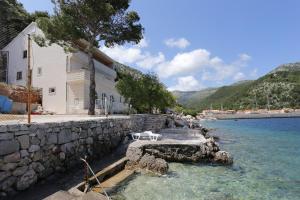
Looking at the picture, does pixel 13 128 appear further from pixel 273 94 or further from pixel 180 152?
pixel 273 94

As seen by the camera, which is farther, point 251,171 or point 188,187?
point 251,171

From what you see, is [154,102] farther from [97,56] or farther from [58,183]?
[58,183]

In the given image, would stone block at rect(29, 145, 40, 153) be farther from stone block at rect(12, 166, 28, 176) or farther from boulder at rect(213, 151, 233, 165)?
boulder at rect(213, 151, 233, 165)

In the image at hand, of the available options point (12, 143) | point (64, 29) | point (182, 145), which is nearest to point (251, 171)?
point (182, 145)

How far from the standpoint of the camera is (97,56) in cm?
3725

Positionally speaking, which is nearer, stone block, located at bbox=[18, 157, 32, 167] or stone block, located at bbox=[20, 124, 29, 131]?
stone block, located at bbox=[18, 157, 32, 167]

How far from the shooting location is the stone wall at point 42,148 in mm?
8195

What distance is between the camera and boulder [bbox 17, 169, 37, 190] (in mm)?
8594

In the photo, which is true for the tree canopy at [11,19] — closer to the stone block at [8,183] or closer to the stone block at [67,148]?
the stone block at [67,148]

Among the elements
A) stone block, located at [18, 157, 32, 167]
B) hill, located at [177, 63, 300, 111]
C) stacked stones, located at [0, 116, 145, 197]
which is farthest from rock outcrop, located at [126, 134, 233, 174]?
hill, located at [177, 63, 300, 111]

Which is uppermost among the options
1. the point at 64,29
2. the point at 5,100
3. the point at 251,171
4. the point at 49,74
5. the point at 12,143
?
the point at 64,29

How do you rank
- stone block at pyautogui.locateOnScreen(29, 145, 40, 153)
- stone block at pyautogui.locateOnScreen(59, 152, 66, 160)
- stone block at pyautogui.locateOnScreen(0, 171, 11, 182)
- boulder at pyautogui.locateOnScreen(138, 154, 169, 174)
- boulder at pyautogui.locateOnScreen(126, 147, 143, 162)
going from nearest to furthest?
stone block at pyautogui.locateOnScreen(0, 171, 11, 182) → stone block at pyautogui.locateOnScreen(29, 145, 40, 153) → stone block at pyautogui.locateOnScreen(59, 152, 66, 160) → boulder at pyautogui.locateOnScreen(138, 154, 169, 174) → boulder at pyautogui.locateOnScreen(126, 147, 143, 162)

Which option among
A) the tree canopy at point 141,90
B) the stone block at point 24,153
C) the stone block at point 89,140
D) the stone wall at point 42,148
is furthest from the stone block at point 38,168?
the tree canopy at point 141,90

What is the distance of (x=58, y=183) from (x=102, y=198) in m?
2.21
